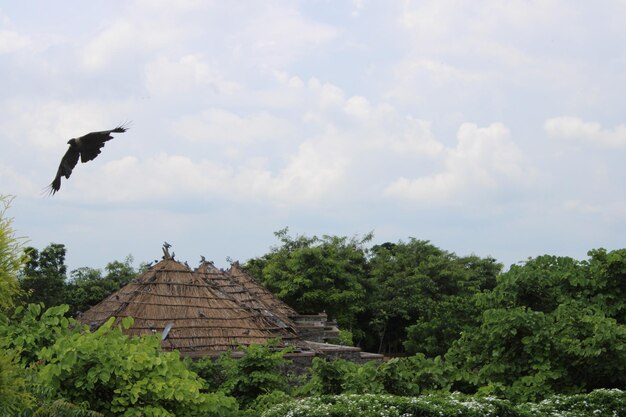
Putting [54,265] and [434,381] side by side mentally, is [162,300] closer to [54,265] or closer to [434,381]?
[434,381]

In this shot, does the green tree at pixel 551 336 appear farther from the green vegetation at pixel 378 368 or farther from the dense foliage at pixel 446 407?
the dense foliage at pixel 446 407

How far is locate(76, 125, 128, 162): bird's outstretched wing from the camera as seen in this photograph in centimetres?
948

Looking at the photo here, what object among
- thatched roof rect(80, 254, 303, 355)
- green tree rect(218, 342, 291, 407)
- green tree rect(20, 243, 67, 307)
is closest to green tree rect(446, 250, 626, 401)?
green tree rect(218, 342, 291, 407)

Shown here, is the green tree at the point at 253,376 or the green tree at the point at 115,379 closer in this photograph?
the green tree at the point at 115,379

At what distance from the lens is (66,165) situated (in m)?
9.53

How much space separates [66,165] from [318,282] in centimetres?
2546

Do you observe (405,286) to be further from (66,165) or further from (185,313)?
(66,165)

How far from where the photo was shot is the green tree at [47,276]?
25.7 meters

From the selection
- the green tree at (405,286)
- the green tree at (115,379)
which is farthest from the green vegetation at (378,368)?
the green tree at (405,286)

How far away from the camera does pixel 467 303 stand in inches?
969

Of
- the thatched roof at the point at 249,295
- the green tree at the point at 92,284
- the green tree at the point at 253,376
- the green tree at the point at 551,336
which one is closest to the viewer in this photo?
the green tree at the point at 551,336

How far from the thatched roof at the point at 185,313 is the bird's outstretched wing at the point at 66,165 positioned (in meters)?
6.99

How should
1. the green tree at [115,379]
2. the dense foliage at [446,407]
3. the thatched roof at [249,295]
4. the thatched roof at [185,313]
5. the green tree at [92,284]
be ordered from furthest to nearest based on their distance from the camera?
the green tree at [92,284], the thatched roof at [249,295], the thatched roof at [185,313], the dense foliage at [446,407], the green tree at [115,379]

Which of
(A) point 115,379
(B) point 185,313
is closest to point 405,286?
(B) point 185,313
